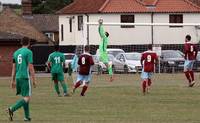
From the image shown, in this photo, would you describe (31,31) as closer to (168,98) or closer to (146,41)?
(146,41)

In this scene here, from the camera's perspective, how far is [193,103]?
2352 centimetres

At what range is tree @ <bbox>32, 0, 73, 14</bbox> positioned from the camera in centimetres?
11675

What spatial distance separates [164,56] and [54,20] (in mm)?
60694

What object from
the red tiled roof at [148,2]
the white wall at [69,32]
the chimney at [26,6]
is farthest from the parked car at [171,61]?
the chimney at [26,6]

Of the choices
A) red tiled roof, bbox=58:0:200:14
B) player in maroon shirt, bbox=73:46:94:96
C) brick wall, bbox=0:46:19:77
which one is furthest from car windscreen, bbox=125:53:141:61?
red tiled roof, bbox=58:0:200:14

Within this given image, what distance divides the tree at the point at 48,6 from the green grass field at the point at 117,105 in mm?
83975

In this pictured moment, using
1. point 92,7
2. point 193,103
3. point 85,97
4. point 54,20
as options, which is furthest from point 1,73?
point 54,20

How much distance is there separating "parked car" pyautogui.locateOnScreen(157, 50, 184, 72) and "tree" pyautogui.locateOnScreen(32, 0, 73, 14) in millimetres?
69707

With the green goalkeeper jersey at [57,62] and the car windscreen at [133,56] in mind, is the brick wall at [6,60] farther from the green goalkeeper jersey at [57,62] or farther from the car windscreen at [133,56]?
the green goalkeeper jersey at [57,62]

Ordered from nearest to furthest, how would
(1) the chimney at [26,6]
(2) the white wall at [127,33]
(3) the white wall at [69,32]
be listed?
(2) the white wall at [127,33] < (3) the white wall at [69,32] < (1) the chimney at [26,6]

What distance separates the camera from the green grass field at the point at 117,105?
1881 centimetres

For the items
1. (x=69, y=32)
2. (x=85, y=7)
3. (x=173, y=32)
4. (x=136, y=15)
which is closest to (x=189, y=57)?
(x=173, y=32)

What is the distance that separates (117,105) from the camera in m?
22.9

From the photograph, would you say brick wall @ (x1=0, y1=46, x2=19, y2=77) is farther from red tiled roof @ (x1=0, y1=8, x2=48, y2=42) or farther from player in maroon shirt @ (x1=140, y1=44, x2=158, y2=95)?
player in maroon shirt @ (x1=140, y1=44, x2=158, y2=95)
